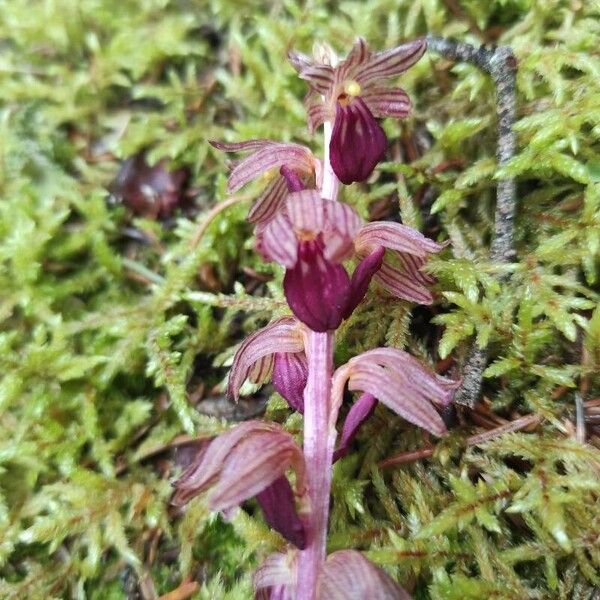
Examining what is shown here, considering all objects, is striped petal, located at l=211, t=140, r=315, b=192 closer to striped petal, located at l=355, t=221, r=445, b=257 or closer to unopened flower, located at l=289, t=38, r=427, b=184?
unopened flower, located at l=289, t=38, r=427, b=184

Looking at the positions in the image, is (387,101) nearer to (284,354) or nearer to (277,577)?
(284,354)

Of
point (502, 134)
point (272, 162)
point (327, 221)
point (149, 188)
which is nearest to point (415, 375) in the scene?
point (327, 221)

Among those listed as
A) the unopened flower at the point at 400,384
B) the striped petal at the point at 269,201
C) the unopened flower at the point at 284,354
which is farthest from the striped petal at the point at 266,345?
the striped petal at the point at 269,201

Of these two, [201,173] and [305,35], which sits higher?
[305,35]

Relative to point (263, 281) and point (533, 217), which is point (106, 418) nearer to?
point (263, 281)

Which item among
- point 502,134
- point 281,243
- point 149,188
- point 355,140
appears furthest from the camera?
point 149,188

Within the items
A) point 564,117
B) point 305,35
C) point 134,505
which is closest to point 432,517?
point 134,505
